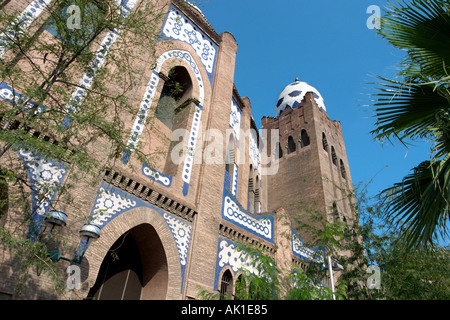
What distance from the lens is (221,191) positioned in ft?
30.1

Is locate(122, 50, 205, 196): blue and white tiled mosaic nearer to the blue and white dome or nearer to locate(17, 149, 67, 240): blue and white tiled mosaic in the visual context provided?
locate(17, 149, 67, 240): blue and white tiled mosaic

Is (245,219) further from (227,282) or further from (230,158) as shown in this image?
(230,158)

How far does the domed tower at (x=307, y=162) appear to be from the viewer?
16.1 m

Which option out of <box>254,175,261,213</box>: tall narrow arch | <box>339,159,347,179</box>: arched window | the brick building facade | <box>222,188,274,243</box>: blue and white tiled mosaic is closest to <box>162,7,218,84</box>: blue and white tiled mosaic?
the brick building facade

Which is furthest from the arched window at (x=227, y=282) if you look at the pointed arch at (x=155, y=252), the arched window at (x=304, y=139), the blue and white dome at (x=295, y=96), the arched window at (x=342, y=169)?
the blue and white dome at (x=295, y=96)

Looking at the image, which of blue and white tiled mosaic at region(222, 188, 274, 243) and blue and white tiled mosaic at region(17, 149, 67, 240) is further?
blue and white tiled mosaic at region(222, 188, 274, 243)

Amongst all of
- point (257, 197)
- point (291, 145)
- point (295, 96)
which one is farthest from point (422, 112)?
point (295, 96)

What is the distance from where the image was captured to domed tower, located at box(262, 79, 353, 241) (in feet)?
52.7

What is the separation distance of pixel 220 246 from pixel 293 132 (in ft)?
43.5

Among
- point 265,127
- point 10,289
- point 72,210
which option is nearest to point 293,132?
point 265,127

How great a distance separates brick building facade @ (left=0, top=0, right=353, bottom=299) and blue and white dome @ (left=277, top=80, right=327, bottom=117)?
32.1 ft

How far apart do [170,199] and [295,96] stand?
18.7m
